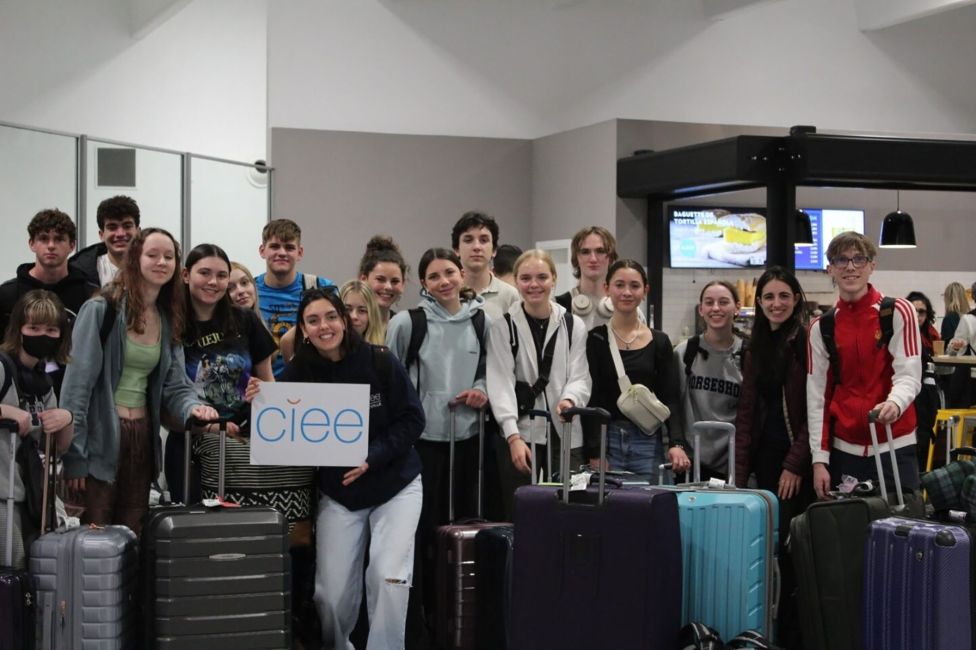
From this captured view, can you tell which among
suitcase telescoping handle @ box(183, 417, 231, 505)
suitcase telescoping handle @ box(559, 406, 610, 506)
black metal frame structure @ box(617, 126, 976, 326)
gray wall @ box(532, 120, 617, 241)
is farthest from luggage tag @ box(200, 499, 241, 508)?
gray wall @ box(532, 120, 617, 241)

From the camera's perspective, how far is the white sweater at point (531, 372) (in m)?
5.11

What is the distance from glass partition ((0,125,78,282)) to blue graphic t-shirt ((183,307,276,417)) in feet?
11.1

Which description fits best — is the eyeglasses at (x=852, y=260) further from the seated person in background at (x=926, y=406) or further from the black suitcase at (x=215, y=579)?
the black suitcase at (x=215, y=579)

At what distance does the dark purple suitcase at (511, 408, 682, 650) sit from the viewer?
416 cm

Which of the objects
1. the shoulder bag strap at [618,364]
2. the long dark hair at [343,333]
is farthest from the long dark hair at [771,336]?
the long dark hair at [343,333]

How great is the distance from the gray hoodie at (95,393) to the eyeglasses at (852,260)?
8.91ft

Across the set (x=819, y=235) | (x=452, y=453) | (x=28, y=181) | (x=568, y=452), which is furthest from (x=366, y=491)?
(x=819, y=235)

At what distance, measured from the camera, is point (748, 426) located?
533 centimetres

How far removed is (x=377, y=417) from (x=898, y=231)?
7.86 m

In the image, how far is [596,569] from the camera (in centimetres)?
422

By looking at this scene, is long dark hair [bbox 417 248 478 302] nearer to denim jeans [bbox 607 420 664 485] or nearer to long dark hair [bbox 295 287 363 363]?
long dark hair [bbox 295 287 363 363]

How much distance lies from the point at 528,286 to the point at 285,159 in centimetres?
611

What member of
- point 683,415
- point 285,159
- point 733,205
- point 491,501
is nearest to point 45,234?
point 491,501

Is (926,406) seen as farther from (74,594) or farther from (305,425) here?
(74,594)
